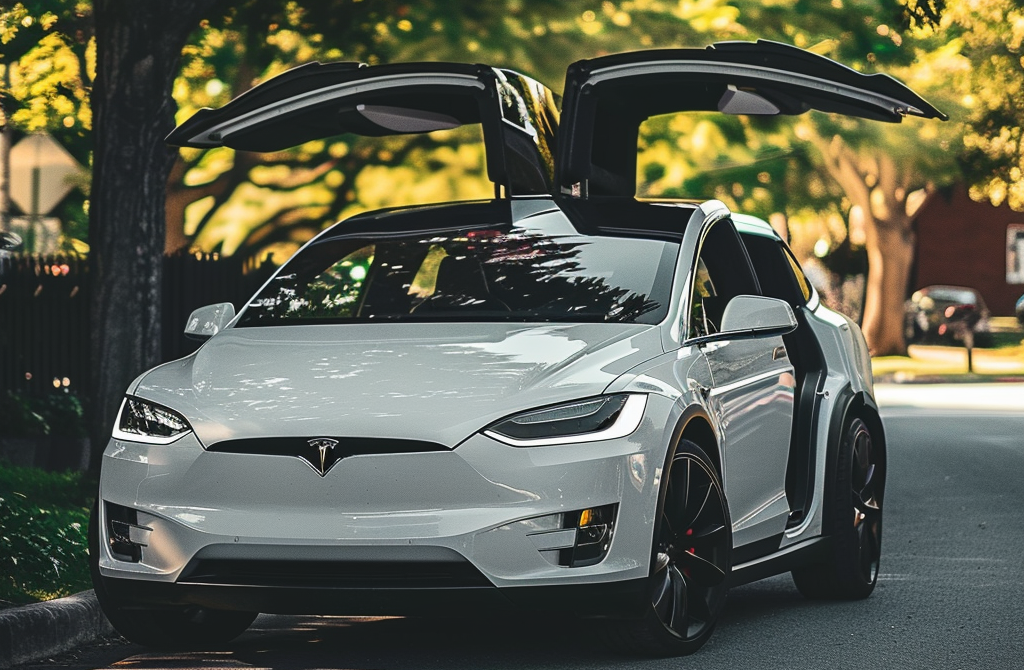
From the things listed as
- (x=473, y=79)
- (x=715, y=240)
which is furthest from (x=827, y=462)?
(x=473, y=79)

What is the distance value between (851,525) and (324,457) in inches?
132

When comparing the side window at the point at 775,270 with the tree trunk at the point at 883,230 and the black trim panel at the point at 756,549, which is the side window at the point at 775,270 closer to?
the black trim panel at the point at 756,549

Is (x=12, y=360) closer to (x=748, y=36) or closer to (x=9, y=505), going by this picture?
(x=9, y=505)

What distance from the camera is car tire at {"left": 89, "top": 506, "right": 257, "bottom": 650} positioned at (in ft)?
21.5

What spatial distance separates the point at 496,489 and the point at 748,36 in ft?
56.2

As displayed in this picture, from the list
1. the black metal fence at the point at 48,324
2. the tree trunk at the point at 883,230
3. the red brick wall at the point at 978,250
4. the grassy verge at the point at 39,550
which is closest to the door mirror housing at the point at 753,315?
the grassy verge at the point at 39,550

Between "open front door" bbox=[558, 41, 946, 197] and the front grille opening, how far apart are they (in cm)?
327

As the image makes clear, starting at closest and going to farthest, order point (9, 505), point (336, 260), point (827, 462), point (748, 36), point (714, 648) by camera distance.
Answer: point (714, 648), point (336, 260), point (827, 462), point (9, 505), point (748, 36)

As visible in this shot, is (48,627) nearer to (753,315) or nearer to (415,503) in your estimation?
(415,503)

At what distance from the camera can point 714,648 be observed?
718 centimetres

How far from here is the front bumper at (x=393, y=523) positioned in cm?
603

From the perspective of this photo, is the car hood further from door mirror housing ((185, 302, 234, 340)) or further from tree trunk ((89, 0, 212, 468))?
tree trunk ((89, 0, 212, 468))

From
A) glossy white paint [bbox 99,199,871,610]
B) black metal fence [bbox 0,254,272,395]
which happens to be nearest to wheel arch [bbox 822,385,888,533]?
glossy white paint [bbox 99,199,871,610]

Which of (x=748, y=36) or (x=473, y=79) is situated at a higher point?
(x=748, y=36)
